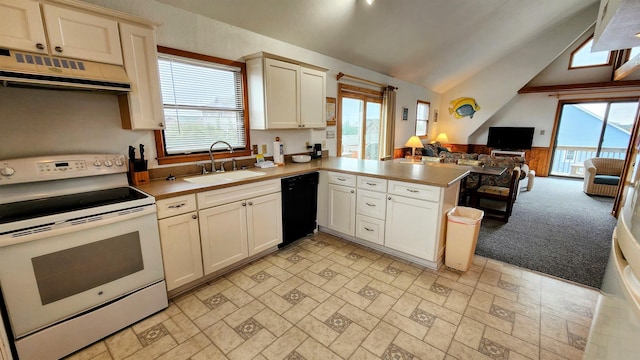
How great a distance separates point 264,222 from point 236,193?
470 mm

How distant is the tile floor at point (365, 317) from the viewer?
66.1 inches

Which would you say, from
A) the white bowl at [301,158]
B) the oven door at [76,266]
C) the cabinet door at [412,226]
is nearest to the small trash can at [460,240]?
the cabinet door at [412,226]

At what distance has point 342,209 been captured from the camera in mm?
3137

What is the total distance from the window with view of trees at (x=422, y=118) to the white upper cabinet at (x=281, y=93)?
4.50 metres

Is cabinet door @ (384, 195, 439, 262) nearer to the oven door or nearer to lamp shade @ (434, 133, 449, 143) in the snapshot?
the oven door

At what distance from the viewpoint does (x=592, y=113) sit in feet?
22.6

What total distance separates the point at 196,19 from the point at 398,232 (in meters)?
2.88

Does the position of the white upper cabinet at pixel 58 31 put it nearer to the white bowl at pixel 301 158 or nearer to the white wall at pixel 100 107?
the white wall at pixel 100 107

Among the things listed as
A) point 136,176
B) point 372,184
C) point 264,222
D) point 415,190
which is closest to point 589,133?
point 415,190

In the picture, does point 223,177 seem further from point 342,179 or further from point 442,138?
point 442,138

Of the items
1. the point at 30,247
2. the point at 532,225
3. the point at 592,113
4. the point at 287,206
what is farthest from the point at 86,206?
the point at 592,113

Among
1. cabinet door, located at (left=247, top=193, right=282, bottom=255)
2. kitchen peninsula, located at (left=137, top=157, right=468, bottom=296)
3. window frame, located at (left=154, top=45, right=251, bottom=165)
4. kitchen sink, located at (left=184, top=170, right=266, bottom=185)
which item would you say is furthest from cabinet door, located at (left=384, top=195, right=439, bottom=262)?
window frame, located at (left=154, top=45, right=251, bottom=165)

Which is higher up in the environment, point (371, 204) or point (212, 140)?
point (212, 140)

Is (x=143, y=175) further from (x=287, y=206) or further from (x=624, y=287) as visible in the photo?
(x=624, y=287)
